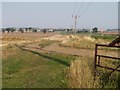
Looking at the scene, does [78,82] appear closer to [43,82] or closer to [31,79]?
[43,82]

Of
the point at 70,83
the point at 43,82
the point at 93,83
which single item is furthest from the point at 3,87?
the point at 93,83

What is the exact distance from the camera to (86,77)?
9.46 m

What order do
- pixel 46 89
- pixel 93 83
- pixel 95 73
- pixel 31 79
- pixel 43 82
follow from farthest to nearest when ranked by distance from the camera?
pixel 31 79, pixel 43 82, pixel 95 73, pixel 46 89, pixel 93 83

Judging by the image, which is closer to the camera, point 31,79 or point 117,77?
point 117,77

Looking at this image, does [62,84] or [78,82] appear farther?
[62,84]

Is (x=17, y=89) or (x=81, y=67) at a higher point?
(x=81, y=67)

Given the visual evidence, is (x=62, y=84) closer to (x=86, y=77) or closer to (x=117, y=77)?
(x=86, y=77)

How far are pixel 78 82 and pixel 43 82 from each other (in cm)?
281

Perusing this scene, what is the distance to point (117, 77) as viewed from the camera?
1027 cm

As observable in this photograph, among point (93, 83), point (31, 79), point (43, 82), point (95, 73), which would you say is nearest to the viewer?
point (93, 83)

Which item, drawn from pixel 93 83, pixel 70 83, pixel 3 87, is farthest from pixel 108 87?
pixel 3 87

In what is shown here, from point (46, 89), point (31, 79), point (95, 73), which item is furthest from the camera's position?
point (31, 79)

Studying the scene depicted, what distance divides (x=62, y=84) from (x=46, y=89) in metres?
0.66

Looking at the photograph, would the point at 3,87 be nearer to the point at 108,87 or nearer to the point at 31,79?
the point at 31,79
